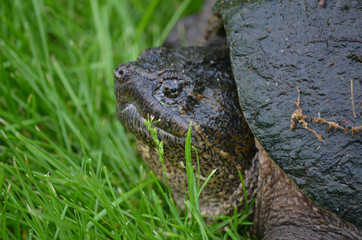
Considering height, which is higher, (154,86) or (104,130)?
(154,86)

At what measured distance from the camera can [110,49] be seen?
330 cm

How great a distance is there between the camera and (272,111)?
1811mm

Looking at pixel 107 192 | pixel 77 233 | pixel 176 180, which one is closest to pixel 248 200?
pixel 176 180

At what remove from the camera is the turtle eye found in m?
1.97

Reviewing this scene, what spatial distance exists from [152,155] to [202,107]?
463 mm

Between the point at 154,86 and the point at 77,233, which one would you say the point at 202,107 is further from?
the point at 77,233

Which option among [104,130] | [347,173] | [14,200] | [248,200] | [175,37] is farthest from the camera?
[175,37]

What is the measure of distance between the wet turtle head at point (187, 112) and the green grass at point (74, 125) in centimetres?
21

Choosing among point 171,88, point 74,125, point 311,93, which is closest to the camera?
point 311,93

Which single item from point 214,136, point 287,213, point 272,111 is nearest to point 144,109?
point 214,136

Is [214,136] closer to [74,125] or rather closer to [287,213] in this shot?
[287,213]

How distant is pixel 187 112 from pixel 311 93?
2.01 ft

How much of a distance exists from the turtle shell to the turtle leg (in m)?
0.18

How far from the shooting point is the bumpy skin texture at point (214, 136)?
1.95 meters
